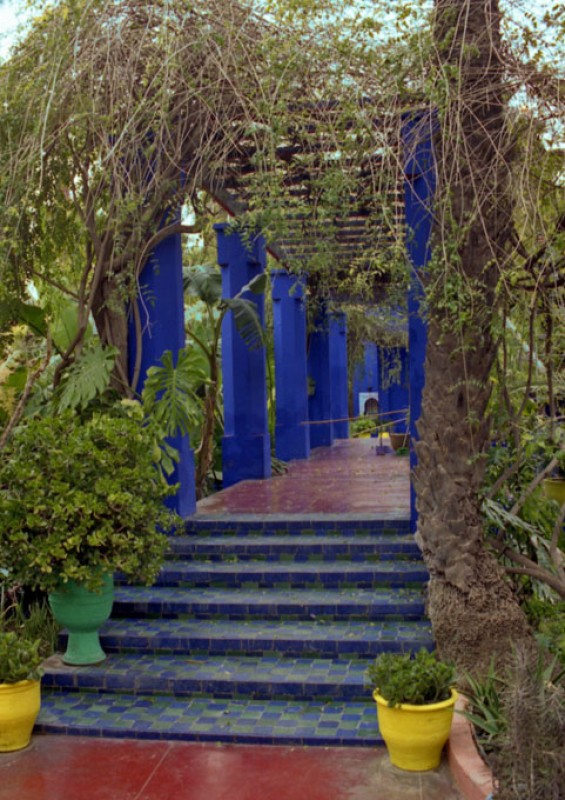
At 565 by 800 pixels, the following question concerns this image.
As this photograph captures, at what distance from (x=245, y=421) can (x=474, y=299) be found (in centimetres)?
600

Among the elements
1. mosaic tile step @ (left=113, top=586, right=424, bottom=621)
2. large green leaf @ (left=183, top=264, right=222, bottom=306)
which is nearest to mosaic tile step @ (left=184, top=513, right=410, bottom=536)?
mosaic tile step @ (left=113, top=586, right=424, bottom=621)

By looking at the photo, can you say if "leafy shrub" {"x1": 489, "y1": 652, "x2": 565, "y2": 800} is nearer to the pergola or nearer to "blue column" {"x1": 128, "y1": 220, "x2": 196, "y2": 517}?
the pergola

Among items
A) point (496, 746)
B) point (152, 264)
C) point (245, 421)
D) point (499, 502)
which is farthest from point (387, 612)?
point (245, 421)

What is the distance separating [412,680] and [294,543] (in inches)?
109

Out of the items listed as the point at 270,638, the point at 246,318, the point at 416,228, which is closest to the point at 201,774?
the point at 270,638

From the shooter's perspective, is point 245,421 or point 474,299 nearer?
point 474,299

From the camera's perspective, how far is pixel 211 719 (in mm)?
5734

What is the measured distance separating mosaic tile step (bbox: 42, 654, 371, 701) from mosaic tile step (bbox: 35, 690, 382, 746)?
0.06m

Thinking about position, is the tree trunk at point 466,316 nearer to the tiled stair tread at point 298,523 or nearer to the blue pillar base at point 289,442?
the tiled stair tread at point 298,523

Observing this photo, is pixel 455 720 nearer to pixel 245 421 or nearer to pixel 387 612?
pixel 387 612

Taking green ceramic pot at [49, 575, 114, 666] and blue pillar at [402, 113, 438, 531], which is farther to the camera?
blue pillar at [402, 113, 438, 531]

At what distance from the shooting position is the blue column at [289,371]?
1445 centimetres

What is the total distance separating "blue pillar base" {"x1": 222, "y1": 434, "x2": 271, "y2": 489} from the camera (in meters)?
11.8

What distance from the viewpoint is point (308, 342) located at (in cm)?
1662
